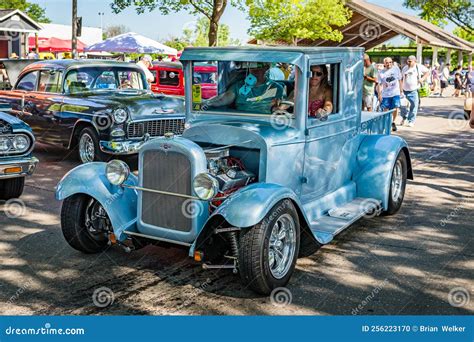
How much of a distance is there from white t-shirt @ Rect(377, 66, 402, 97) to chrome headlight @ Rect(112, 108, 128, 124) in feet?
23.4

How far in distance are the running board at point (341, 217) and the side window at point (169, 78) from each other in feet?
32.6

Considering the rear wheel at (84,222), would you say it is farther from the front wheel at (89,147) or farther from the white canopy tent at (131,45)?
the white canopy tent at (131,45)

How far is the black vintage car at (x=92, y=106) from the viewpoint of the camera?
940cm

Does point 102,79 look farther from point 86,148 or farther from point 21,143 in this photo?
point 21,143

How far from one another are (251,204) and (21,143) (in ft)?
12.9

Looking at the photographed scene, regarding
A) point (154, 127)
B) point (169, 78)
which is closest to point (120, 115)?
point (154, 127)

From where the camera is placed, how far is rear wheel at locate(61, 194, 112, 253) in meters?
5.34

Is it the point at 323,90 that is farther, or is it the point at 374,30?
the point at 374,30

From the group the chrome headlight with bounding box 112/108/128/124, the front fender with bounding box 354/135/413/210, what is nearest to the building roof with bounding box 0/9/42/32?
the chrome headlight with bounding box 112/108/128/124

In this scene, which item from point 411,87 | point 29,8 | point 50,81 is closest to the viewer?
point 50,81

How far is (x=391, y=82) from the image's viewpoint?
46.5 feet

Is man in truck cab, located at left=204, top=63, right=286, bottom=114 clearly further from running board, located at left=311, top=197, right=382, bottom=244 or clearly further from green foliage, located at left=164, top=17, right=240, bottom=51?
green foliage, located at left=164, top=17, right=240, bottom=51

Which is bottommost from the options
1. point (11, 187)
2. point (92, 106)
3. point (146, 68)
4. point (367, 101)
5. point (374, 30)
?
point (11, 187)

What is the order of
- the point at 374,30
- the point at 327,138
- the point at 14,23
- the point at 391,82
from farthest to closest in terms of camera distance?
the point at 374,30, the point at 14,23, the point at 391,82, the point at 327,138
